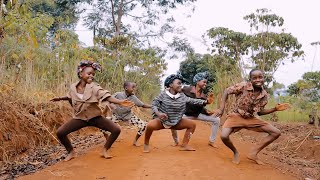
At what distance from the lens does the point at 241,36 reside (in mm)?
13508

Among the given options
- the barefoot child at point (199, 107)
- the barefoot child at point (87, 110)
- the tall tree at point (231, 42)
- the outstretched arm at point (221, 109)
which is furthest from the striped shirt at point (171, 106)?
the tall tree at point (231, 42)

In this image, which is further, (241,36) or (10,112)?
(241,36)

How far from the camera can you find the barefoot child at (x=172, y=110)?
647cm

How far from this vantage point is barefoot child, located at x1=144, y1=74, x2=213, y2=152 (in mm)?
6469

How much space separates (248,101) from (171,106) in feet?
3.88

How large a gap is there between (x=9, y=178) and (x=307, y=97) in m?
6.69

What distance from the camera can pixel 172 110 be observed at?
21.5ft

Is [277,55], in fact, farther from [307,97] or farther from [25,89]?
[25,89]

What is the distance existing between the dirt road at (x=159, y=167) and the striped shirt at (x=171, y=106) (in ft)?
1.59

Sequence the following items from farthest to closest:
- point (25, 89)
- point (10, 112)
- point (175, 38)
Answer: point (175, 38)
point (25, 89)
point (10, 112)

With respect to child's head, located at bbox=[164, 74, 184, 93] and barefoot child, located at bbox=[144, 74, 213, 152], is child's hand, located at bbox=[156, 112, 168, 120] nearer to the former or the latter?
barefoot child, located at bbox=[144, 74, 213, 152]

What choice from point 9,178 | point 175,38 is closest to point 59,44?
point 9,178

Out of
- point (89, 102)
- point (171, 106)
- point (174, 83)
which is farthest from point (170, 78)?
point (89, 102)

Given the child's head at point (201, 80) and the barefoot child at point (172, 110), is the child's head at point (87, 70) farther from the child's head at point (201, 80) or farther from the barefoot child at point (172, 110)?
the child's head at point (201, 80)
